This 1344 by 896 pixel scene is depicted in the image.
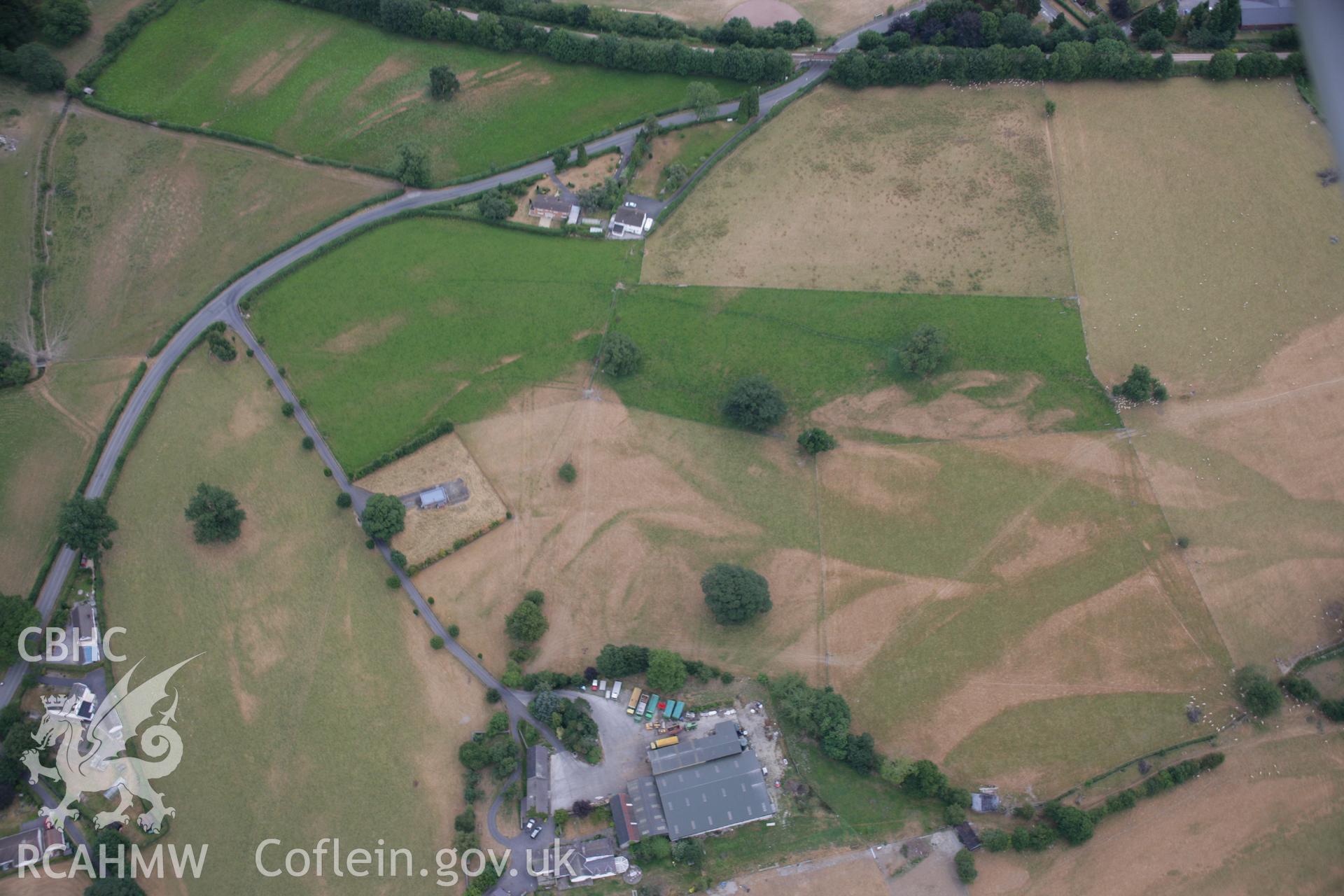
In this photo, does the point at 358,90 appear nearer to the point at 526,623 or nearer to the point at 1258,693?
the point at 526,623

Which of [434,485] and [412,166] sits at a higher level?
[412,166]

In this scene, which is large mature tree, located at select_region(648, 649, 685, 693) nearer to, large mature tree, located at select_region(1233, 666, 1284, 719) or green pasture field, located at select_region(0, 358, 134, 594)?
large mature tree, located at select_region(1233, 666, 1284, 719)

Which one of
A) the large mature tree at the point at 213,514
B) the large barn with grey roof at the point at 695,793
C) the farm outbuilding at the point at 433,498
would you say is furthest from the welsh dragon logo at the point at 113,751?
the large barn with grey roof at the point at 695,793

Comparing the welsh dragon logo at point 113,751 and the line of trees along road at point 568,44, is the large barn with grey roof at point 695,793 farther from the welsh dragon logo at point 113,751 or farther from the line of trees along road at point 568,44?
the line of trees along road at point 568,44

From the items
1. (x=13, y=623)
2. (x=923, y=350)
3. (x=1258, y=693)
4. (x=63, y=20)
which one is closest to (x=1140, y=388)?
(x=923, y=350)

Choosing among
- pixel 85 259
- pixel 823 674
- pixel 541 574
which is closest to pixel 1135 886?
pixel 823 674

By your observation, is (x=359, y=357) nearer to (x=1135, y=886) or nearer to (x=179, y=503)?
(x=179, y=503)

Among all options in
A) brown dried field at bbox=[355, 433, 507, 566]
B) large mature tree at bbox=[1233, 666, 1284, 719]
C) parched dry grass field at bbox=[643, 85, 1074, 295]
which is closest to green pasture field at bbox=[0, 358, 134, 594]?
brown dried field at bbox=[355, 433, 507, 566]
